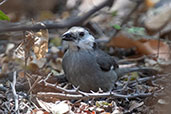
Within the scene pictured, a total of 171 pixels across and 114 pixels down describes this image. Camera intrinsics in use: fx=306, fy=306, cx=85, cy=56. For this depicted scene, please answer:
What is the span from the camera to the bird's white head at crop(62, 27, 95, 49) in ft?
13.9

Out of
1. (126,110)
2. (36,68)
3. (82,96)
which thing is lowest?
(126,110)

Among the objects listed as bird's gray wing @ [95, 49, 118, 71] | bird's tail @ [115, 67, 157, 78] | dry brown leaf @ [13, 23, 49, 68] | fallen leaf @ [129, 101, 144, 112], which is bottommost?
fallen leaf @ [129, 101, 144, 112]

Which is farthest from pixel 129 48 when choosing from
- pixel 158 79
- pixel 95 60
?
pixel 95 60

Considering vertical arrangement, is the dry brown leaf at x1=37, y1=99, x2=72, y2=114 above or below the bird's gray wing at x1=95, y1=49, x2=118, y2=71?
below

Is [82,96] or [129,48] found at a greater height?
[129,48]

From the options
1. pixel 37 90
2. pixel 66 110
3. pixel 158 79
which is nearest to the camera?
pixel 66 110

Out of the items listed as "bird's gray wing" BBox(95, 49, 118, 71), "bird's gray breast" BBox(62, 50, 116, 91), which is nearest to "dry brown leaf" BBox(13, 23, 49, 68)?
"bird's gray breast" BBox(62, 50, 116, 91)

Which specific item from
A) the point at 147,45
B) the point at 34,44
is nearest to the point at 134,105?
the point at 34,44

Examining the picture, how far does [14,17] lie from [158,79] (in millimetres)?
4550

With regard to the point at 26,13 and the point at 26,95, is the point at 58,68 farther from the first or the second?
the point at 26,13

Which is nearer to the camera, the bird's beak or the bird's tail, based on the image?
the bird's beak

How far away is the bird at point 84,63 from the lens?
4.32 metres

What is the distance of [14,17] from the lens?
7961 mm

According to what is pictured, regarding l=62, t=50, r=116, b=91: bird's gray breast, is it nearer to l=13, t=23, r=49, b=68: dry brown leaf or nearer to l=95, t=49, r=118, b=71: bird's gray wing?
l=95, t=49, r=118, b=71: bird's gray wing
